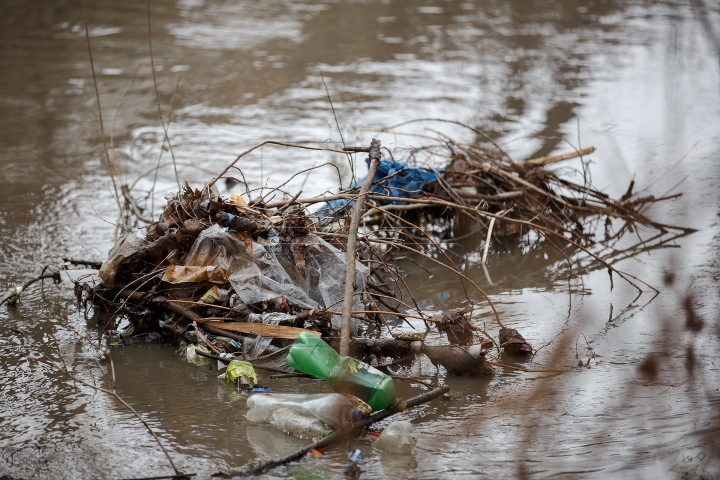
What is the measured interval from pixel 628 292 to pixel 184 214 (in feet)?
8.70

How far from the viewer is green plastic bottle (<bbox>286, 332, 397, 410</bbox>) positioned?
9.34 ft

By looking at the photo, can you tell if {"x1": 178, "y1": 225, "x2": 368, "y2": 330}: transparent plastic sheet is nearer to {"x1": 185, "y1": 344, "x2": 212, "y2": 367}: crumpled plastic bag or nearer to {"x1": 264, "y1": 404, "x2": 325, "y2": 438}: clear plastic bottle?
{"x1": 185, "y1": 344, "x2": 212, "y2": 367}: crumpled plastic bag

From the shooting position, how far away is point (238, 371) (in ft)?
10.2

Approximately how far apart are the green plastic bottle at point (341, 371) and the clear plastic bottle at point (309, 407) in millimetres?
115

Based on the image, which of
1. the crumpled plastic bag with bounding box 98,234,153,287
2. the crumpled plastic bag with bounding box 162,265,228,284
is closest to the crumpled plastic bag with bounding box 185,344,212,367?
the crumpled plastic bag with bounding box 162,265,228,284

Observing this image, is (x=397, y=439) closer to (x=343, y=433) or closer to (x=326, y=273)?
(x=343, y=433)

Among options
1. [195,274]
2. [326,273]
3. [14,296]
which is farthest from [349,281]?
[14,296]

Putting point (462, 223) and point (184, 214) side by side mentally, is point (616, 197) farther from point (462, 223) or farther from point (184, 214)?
point (184, 214)

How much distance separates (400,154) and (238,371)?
9.12 feet

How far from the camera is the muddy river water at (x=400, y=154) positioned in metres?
2.66

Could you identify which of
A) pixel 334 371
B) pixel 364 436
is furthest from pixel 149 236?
pixel 364 436

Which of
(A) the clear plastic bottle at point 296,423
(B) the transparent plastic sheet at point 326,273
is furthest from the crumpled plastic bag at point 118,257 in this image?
(A) the clear plastic bottle at point 296,423

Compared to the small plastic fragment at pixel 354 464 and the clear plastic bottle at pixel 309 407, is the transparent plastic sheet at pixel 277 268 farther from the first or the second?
the small plastic fragment at pixel 354 464

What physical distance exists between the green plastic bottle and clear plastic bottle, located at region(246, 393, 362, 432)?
12 cm
